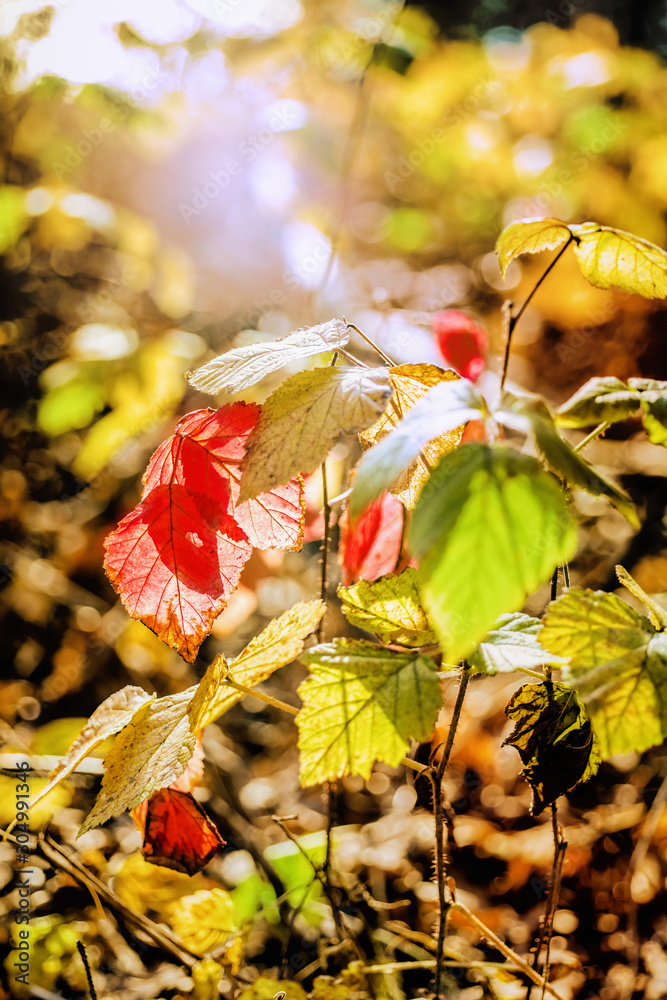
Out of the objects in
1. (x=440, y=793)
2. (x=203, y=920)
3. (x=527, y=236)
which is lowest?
(x=203, y=920)

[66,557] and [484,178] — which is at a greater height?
[484,178]

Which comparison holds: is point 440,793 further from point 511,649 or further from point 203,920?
point 203,920

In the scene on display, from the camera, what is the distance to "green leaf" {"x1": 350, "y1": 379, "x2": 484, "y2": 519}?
332mm

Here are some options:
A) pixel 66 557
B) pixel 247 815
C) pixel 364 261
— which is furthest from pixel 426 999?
pixel 364 261

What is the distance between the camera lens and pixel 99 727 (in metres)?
0.60

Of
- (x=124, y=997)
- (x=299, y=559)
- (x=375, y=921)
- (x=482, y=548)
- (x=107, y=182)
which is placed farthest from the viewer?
(x=107, y=182)

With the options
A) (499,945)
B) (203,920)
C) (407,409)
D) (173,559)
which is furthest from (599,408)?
(203,920)

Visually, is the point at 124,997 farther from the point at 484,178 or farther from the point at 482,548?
the point at 484,178

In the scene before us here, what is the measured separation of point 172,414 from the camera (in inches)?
56.5

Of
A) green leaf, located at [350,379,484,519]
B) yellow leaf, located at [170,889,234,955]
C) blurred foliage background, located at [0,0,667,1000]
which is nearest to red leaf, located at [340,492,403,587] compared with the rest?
blurred foliage background, located at [0,0,667,1000]

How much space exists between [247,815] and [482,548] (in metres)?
1.05

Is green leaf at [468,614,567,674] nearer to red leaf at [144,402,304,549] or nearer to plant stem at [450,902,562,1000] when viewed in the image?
red leaf at [144,402,304,549]

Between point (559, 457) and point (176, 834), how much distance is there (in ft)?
1.93

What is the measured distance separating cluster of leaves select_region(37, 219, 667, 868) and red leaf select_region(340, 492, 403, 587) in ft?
0.60
